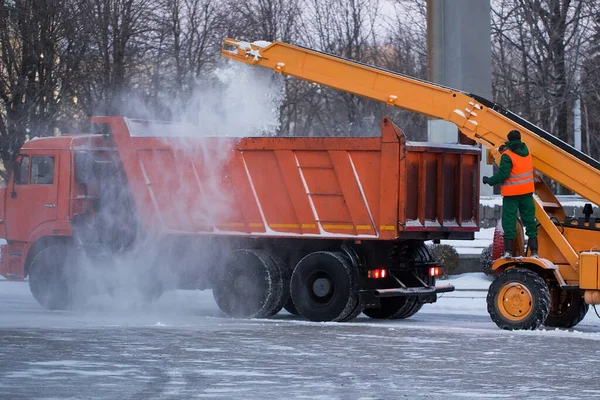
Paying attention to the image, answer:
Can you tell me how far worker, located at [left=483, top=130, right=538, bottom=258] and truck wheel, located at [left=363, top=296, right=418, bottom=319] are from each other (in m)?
2.37

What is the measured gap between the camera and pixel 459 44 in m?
26.8

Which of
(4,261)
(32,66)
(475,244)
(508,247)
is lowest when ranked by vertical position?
(4,261)

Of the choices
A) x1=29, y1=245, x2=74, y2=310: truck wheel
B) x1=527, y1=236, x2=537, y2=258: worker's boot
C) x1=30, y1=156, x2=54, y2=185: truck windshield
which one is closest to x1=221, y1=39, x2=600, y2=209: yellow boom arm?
x1=527, y1=236, x2=537, y2=258: worker's boot

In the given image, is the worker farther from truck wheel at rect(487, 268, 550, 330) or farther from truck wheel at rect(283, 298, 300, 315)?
truck wheel at rect(283, 298, 300, 315)

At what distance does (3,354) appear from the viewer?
39.7ft

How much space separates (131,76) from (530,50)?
1077cm

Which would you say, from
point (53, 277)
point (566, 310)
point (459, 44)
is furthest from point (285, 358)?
point (459, 44)

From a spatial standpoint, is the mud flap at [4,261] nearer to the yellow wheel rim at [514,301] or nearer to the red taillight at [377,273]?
the red taillight at [377,273]

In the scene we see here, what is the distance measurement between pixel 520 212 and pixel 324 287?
2.81 meters

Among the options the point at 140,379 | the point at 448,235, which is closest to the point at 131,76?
the point at 448,235

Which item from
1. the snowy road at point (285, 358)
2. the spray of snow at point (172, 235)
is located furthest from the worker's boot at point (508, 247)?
the spray of snow at point (172, 235)

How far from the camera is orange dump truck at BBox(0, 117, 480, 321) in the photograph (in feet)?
53.3

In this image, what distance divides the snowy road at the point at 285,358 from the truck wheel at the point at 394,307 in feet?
1.09

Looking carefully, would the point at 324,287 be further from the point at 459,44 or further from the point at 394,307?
the point at 459,44
